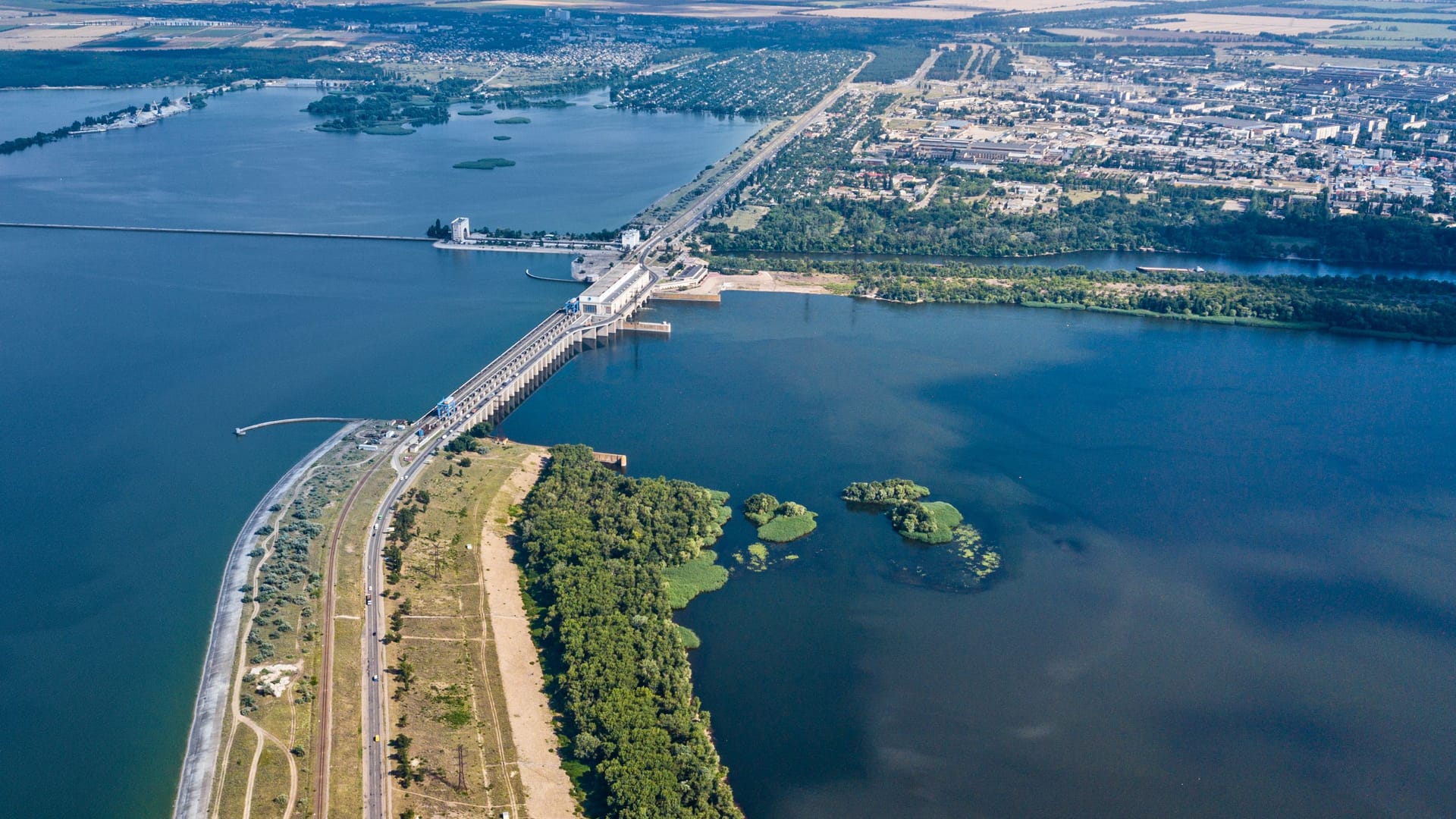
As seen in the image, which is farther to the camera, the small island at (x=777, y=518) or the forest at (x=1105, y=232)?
the forest at (x=1105, y=232)

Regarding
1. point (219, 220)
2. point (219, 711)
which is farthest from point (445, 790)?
point (219, 220)

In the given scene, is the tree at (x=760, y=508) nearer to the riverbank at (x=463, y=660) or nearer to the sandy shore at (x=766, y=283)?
the riverbank at (x=463, y=660)

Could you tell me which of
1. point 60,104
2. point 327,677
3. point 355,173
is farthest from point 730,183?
point 60,104

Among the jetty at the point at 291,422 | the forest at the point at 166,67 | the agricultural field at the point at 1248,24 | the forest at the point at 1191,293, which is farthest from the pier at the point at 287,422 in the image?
the agricultural field at the point at 1248,24

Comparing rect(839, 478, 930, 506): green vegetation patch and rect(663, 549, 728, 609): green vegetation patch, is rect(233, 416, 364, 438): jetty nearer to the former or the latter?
rect(663, 549, 728, 609): green vegetation patch

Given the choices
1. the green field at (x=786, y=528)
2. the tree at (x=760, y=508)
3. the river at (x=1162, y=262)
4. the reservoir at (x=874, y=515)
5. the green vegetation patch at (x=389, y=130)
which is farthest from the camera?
the green vegetation patch at (x=389, y=130)

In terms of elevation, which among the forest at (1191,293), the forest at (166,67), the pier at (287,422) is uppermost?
the forest at (166,67)
